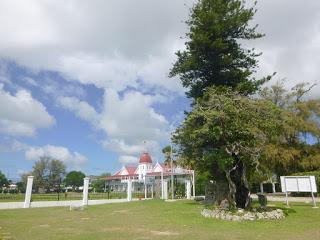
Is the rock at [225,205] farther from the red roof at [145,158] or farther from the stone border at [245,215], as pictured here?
the red roof at [145,158]

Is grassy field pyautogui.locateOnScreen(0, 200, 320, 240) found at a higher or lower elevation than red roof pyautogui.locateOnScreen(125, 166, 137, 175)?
lower

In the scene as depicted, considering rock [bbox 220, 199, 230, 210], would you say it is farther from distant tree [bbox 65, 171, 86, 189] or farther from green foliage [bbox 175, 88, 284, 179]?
distant tree [bbox 65, 171, 86, 189]

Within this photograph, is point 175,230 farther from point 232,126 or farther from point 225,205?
point 232,126

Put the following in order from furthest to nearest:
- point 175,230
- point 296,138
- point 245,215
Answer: point 296,138 → point 245,215 → point 175,230

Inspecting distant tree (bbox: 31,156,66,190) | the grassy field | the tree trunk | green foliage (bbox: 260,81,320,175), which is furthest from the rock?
distant tree (bbox: 31,156,66,190)

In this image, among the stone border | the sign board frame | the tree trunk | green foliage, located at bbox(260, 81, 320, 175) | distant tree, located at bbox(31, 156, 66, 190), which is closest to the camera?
the stone border

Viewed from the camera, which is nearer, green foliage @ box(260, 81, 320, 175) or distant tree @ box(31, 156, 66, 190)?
green foliage @ box(260, 81, 320, 175)

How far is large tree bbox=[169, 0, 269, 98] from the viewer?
22.2 meters

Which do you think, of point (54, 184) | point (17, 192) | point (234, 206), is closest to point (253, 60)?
point (234, 206)

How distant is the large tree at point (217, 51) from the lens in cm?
2223

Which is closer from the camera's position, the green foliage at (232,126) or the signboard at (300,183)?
the green foliage at (232,126)

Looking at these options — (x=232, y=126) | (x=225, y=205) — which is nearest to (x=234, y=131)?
(x=232, y=126)

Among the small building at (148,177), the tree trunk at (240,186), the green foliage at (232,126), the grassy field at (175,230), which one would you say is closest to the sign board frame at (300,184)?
the green foliage at (232,126)

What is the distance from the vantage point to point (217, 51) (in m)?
22.4
